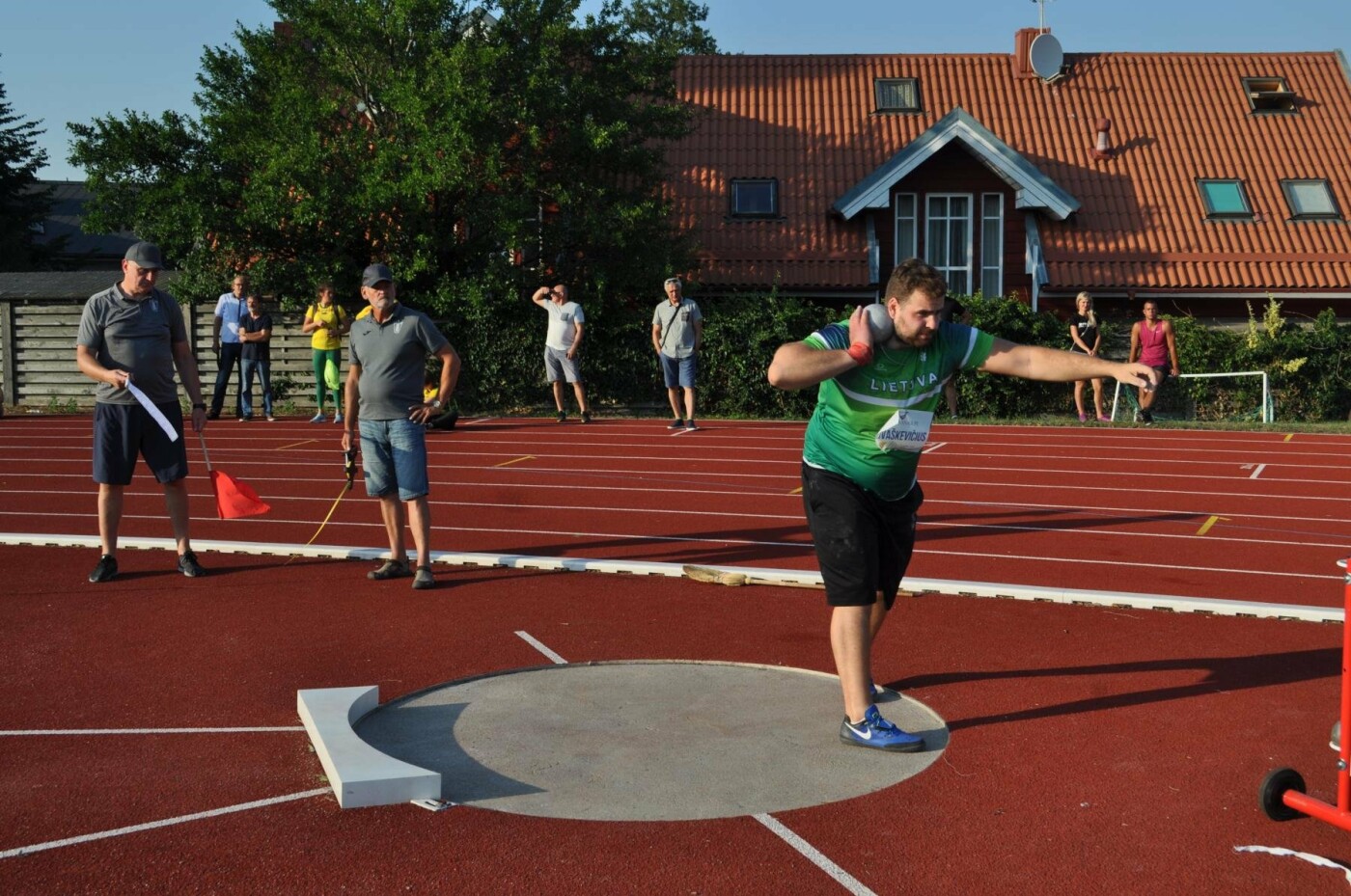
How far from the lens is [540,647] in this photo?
288 inches

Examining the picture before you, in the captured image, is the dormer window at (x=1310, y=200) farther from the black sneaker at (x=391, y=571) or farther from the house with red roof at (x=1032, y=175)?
the black sneaker at (x=391, y=571)

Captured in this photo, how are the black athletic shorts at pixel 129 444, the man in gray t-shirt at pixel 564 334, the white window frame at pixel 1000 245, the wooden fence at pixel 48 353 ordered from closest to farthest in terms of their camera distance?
the black athletic shorts at pixel 129 444 < the man in gray t-shirt at pixel 564 334 < the wooden fence at pixel 48 353 < the white window frame at pixel 1000 245

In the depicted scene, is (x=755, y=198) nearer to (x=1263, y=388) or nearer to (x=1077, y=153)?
(x=1077, y=153)

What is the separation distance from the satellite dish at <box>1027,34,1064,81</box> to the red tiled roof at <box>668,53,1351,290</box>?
1.18ft

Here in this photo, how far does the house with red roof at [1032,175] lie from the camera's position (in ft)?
86.4

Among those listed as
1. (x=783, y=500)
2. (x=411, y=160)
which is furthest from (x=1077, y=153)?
(x=783, y=500)

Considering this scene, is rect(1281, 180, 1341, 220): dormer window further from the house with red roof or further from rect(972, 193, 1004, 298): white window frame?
rect(972, 193, 1004, 298): white window frame

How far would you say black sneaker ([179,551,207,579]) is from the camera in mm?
9109

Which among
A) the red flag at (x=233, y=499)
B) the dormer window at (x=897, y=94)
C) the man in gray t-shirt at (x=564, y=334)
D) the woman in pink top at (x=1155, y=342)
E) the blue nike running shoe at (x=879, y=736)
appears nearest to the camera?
the blue nike running shoe at (x=879, y=736)

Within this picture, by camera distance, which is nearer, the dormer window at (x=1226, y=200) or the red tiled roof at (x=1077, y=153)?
the red tiled roof at (x=1077, y=153)

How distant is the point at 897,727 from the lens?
5762 mm

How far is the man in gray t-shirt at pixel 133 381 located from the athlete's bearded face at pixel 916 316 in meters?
4.93

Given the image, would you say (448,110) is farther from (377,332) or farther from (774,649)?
(774,649)

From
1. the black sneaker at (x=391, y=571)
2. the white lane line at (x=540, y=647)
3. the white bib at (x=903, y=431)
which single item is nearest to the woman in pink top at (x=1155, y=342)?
the black sneaker at (x=391, y=571)
